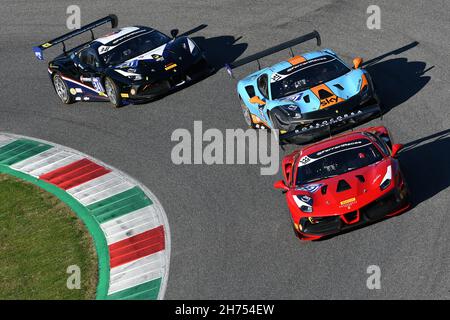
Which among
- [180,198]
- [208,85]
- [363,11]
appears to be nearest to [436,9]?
[363,11]

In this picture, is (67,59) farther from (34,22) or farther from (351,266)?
(351,266)

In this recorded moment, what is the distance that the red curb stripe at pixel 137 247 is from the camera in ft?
48.3

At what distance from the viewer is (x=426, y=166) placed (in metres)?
15.4

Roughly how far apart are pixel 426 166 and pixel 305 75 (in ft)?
10.6

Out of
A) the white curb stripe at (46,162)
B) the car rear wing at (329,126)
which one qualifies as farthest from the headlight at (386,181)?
the white curb stripe at (46,162)

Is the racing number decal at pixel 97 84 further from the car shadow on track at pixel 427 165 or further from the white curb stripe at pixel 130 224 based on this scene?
the car shadow on track at pixel 427 165

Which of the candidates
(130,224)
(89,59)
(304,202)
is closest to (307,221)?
(304,202)

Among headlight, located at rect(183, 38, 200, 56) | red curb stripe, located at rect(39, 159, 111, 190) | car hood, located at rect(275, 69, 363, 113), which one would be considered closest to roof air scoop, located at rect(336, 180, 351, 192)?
car hood, located at rect(275, 69, 363, 113)

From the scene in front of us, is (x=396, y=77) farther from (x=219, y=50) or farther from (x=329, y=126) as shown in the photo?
(x=219, y=50)

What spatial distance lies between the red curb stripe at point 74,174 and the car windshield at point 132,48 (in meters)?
2.86

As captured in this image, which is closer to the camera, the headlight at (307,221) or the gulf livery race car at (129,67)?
the headlight at (307,221)

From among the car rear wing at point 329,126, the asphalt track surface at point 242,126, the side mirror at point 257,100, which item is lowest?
the asphalt track surface at point 242,126

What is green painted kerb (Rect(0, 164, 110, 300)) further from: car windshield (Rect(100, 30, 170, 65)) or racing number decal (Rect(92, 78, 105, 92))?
car windshield (Rect(100, 30, 170, 65))

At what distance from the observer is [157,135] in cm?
1881
